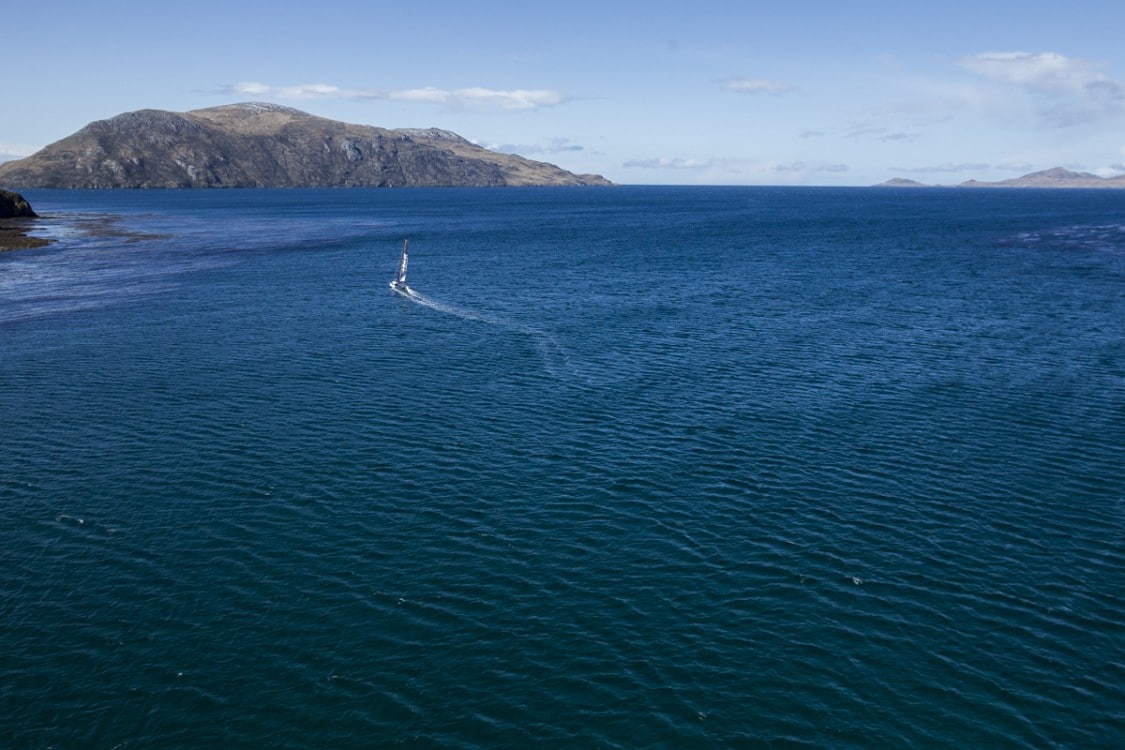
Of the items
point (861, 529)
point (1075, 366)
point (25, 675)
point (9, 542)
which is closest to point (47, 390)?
point (9, 542)

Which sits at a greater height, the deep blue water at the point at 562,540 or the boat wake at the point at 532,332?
the boat wake at the point at 532,332

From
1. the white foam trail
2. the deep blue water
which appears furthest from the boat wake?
the deep blue water

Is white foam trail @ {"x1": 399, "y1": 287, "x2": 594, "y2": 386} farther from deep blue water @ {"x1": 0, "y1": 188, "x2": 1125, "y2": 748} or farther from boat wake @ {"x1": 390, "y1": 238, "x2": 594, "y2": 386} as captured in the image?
deep blue water @ {"x1": 0, "y1": 188, "x2": 1125, "y2": 748}

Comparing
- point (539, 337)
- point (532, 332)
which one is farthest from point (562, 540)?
point (532, 332)

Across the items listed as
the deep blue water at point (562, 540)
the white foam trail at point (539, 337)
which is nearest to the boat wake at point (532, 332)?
the white foam trail at point (539, 337)

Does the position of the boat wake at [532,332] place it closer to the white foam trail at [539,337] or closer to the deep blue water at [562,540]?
the white foam trail at [539,337]

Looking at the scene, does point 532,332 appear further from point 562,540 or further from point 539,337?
point 562,540

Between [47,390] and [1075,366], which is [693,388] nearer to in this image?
[1075,366]
